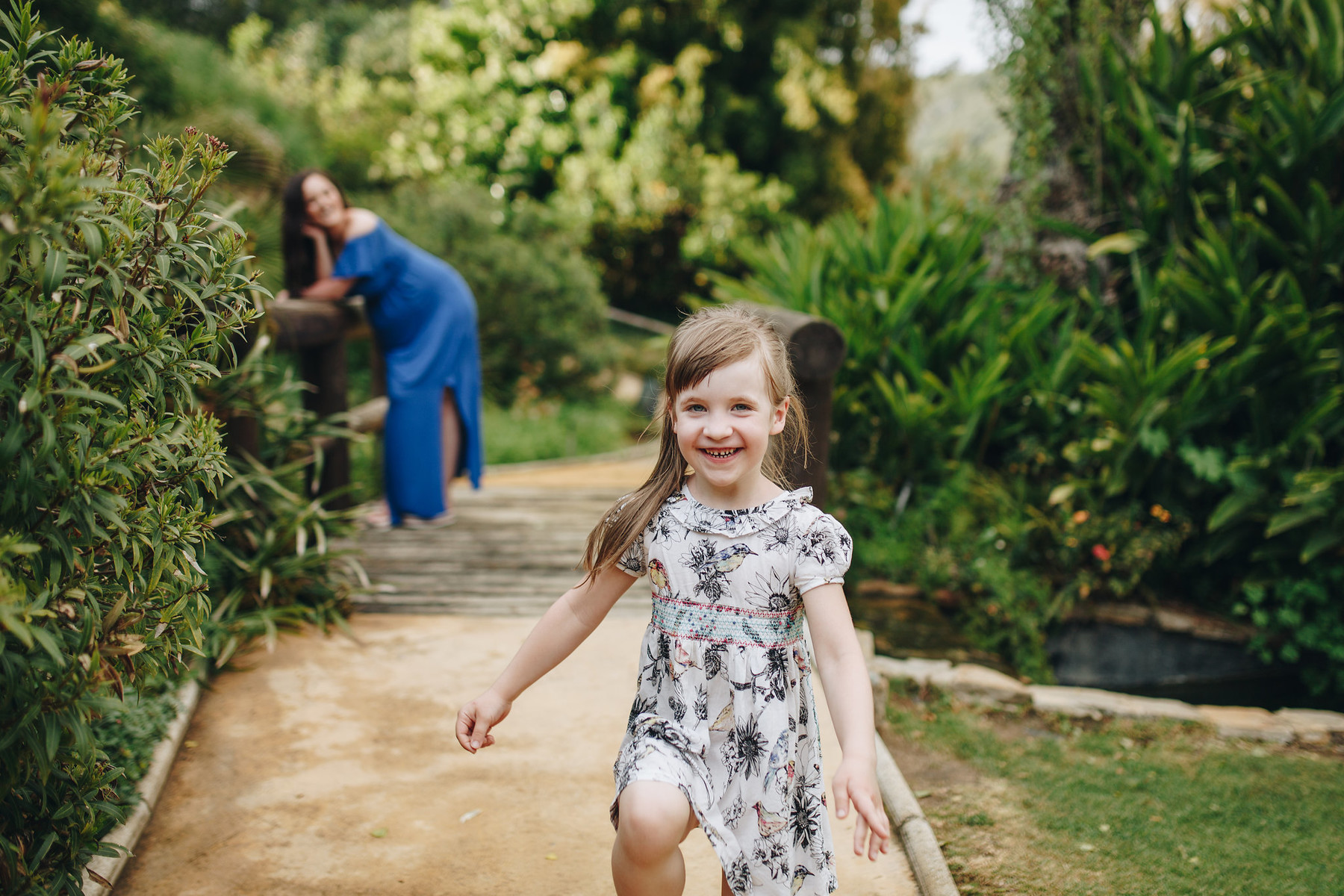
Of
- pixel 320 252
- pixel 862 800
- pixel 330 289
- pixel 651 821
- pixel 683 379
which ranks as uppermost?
pixel 320 252

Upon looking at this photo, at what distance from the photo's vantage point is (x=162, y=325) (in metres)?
1.51

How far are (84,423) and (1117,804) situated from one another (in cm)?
284

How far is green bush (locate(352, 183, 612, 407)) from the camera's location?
9.78 m

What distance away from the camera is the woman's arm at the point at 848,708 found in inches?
54.3

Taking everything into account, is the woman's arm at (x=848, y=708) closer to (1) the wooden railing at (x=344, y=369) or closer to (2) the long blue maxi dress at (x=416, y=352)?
(1) the wooden railing at (x=344, y=369)

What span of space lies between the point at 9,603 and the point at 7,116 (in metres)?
0.69

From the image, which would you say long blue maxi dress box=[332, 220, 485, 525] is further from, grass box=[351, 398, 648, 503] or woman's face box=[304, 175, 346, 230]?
grass box=[351, 398, 648, 503]

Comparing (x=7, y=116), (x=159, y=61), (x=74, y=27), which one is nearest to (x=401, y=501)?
(x=7, y=116)

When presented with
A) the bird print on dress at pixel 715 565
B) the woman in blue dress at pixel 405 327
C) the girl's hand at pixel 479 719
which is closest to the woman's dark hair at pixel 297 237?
the woman in blue dress at pixel 405 327

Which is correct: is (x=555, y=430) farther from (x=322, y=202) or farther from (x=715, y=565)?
(x=715, y=565)

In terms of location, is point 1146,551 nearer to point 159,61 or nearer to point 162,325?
point 162,325

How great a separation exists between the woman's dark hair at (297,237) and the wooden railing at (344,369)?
20 cm

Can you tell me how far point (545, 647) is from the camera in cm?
173

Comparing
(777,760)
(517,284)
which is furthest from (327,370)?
(517,284)
